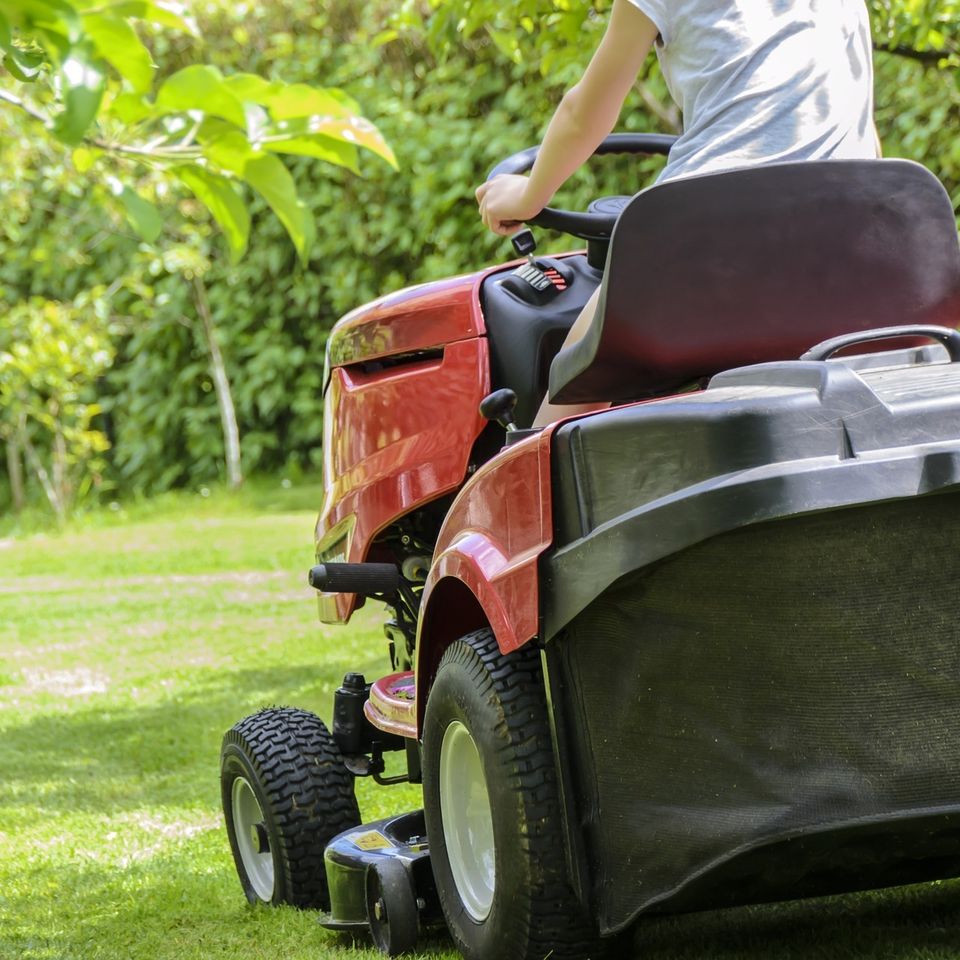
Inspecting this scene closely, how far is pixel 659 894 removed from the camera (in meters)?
2.07

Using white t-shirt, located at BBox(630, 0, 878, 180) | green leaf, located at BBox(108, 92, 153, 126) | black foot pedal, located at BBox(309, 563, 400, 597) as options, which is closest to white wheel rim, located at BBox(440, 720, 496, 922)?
black foot pedal, located at BBox(309, 563, 400, 597)

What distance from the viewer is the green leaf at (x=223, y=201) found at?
5.03 feet

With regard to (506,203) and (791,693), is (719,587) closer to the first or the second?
(791,693)

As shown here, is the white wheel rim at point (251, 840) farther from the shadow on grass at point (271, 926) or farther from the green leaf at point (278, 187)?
the green leaf at point (278, 187)

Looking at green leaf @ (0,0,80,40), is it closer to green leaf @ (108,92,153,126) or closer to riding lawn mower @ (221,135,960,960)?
green leaf @ (108,92,153,126)

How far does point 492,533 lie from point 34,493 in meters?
14.0

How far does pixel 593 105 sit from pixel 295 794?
1.51 metres

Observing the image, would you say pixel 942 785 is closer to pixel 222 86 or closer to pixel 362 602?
pixel 222 86

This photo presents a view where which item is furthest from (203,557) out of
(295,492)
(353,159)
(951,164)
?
(353,159)

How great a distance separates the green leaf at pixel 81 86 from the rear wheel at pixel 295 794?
2.27 meters

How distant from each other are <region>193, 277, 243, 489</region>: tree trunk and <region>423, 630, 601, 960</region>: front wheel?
11625mm

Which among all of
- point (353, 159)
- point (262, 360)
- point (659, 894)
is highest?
point (353, 159)

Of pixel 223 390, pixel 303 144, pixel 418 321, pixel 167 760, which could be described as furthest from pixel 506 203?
pixel 223 390

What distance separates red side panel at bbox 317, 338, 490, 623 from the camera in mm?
3004
